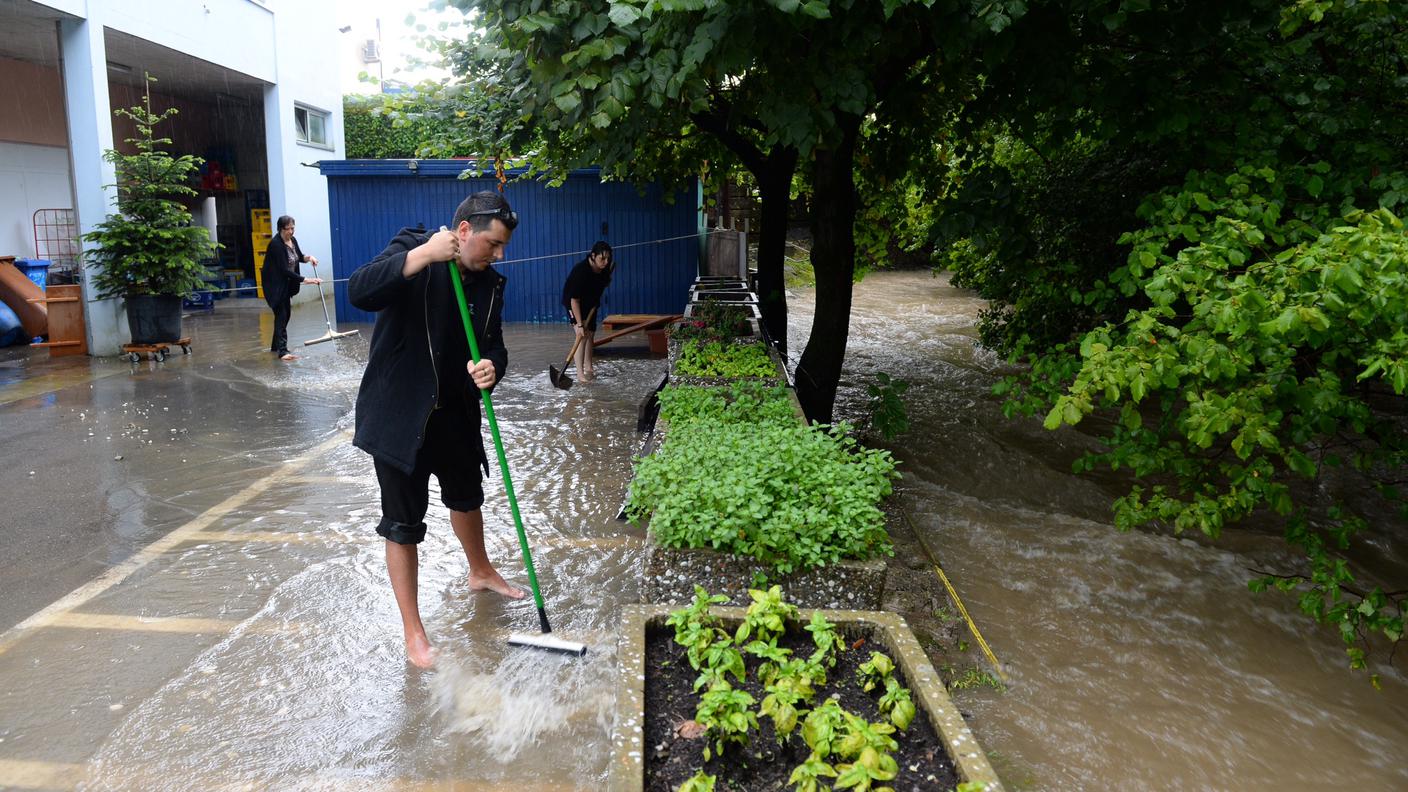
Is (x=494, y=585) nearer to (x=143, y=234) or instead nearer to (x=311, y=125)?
(x=143, y=234)

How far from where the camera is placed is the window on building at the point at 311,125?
19.2 meters

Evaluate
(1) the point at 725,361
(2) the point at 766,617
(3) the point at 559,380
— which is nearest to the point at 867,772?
(2) the point at 766,617

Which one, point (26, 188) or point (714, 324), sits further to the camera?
point (26, 188)

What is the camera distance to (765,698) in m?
2.73

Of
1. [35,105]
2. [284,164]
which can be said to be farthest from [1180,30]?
[35,105]

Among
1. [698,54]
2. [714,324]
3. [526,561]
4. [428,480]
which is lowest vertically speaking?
[526,561]

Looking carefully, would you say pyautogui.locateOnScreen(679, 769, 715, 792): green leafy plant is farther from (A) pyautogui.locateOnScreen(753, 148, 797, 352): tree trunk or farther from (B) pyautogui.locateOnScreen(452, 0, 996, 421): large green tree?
(A) pyautogui.locateOnScreen(753, 148, 797, 352): tree trunk

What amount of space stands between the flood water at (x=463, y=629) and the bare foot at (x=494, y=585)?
0.07 m

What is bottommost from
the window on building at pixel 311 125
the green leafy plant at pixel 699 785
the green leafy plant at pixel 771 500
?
the green leafy plant at pixel 699 785

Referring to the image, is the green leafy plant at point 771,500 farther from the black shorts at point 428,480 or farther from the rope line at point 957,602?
the rope line at point 957,602

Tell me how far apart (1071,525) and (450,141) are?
21.5 feet

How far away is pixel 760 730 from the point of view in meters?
2.75

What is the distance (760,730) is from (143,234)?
11731mm

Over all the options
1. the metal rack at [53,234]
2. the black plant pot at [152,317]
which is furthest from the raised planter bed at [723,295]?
the metal rack at [53,234]
